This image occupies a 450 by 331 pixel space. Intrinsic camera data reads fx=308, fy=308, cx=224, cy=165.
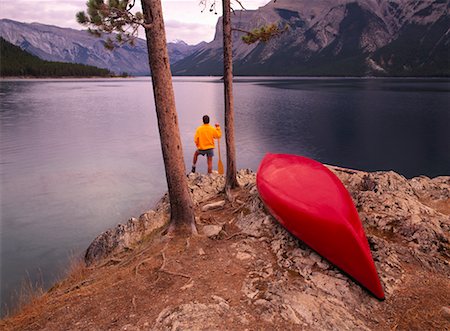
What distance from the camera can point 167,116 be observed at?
25.0 feet

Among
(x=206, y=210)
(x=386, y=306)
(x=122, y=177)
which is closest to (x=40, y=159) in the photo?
(x=122, y=177)

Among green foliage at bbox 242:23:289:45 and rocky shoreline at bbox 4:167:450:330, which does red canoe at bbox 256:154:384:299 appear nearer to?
rocky shoreline at bbox 4:167:450:330

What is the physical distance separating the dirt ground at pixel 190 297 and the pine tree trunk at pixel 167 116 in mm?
878

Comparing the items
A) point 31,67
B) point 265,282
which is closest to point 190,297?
point 265,282

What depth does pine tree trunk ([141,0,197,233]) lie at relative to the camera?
7.11 m

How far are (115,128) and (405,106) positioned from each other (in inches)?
1898

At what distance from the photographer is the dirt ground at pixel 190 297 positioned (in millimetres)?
5266

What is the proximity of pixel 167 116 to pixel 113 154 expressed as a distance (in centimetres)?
2135

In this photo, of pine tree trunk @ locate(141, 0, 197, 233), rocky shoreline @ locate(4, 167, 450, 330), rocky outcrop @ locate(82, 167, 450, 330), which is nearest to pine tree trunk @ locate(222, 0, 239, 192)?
rocky outcrop @ locate(82, 167, 450, 330)

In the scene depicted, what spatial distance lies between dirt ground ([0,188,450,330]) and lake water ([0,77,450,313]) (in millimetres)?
5044

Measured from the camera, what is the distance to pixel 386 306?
563 centimetres

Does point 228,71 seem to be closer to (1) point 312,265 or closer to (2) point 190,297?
(1) point 312,265

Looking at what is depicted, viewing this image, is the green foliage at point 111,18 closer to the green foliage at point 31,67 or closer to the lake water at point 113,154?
the lake water at point 113,154

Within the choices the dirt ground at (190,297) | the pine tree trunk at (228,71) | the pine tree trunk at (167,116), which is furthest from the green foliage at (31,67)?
the dirt ground at (190,297)
